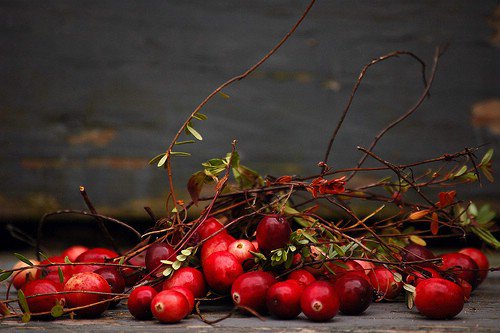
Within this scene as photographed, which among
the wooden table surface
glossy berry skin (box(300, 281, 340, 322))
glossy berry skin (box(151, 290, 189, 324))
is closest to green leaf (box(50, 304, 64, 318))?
the wooden table surface

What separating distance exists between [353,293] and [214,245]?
25 centimetres

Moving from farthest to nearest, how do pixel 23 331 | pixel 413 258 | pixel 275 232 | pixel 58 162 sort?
pixel 58 162, pixel 413 258, pixel 275 232, pixel 23 331

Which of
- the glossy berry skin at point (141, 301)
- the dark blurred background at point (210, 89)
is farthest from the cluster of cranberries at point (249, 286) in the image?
the dark blurred background at point (210, 89)

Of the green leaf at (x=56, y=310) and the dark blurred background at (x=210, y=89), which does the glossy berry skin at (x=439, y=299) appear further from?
the dark blurred background at (x=210, y=89)

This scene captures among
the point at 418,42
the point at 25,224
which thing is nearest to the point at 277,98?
the point at 418,42

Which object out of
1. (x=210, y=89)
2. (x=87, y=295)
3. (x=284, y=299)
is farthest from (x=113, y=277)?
(x=210, y=89)

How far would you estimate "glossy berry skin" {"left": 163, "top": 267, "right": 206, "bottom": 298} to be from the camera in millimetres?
965

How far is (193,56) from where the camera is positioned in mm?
1952

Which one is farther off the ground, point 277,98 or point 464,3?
point 464,3

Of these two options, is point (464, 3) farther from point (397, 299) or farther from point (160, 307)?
point (160, 307)

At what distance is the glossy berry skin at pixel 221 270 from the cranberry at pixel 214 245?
4 centimetres

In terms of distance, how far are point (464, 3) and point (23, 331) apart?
172cm

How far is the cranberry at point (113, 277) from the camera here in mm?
1004

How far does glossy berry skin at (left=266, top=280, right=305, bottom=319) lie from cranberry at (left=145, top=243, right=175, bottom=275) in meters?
0.19
